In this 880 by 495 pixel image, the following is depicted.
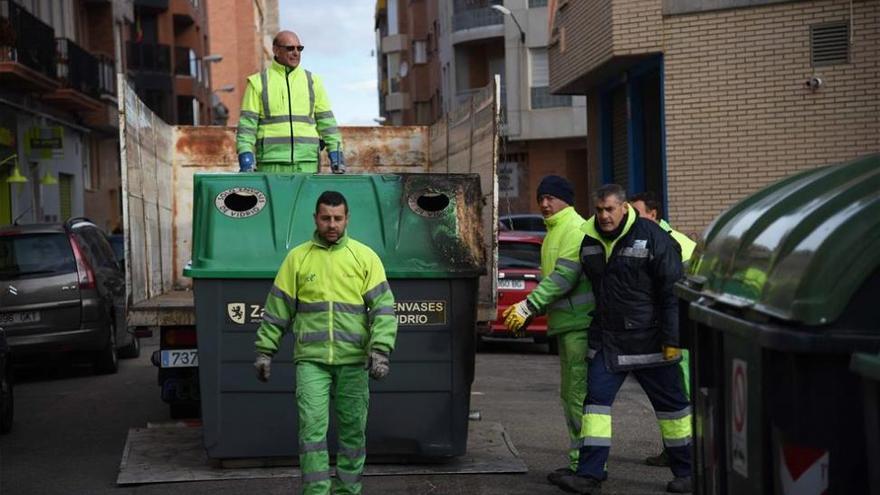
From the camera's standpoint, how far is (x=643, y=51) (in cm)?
1983

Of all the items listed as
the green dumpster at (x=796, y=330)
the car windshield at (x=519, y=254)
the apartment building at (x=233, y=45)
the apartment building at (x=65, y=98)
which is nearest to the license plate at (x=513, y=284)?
the car windshield at (x=519, y=254)

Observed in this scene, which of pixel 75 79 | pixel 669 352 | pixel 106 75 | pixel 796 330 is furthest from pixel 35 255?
pixel 106 75

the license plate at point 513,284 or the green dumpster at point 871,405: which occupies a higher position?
the green dumpster at point 871,405

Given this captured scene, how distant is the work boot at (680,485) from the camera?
8508 mm

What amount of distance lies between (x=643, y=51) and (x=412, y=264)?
1140cm

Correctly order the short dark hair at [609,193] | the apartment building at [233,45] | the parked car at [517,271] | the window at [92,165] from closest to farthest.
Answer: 1. the short dark hair at [609,193]
2. the parked car at [517,271]
3. the window at [92,165]
4. the apartment building at [233,45]

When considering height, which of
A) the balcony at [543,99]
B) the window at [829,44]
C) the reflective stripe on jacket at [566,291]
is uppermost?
the balcony at [543,99]

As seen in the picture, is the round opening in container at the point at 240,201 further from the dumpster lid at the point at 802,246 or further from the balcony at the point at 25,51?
the balcony at the point at 25,51

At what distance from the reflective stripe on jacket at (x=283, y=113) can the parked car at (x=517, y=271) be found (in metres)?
6.29

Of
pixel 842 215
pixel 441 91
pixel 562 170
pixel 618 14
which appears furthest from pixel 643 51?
pixel 441 91

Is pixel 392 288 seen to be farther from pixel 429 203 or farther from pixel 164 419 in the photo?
pixel 164 419

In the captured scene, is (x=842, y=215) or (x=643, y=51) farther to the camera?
(x=643, y=51)

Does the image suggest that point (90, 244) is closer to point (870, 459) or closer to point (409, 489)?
point (409, 489)

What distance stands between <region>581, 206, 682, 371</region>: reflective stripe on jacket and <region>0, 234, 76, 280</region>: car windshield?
845 cm
